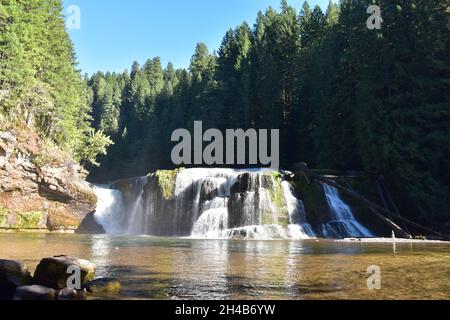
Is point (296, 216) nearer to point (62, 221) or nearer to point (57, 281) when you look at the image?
point (62, 221)

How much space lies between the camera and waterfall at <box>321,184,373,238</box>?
97.1ft

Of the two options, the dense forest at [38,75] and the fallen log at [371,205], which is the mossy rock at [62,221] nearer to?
the dense forest at [38,75]

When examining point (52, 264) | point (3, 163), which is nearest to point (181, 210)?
point (3, 163)

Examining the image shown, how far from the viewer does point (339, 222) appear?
30.4 meters

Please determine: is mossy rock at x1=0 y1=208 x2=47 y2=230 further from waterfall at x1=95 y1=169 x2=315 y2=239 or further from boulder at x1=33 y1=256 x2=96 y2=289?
boulder at x1=33 y1=256 x2=96 y2=289

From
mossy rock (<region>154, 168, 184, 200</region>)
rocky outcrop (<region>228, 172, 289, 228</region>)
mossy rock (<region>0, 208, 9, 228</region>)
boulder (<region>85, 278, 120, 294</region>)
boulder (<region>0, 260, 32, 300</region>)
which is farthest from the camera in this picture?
mossy rock (<region>154, 168, 184, 200</region>)

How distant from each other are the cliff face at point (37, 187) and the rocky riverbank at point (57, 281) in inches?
1059

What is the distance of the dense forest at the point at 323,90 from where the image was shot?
32.1m

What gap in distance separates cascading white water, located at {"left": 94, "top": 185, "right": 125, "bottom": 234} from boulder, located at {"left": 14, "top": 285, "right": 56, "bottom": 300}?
31.9 metres

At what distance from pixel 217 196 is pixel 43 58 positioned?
65.5ft

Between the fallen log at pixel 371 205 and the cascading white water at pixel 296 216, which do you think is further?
the cascading white water at pixel 296 216

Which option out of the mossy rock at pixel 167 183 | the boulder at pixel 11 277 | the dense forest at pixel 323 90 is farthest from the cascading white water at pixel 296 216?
the boulder at pixel 11 277

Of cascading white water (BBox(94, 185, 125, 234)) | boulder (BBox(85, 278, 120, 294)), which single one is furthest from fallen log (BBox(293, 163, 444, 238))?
boulder (BBox(85, 278, 120, 294))
